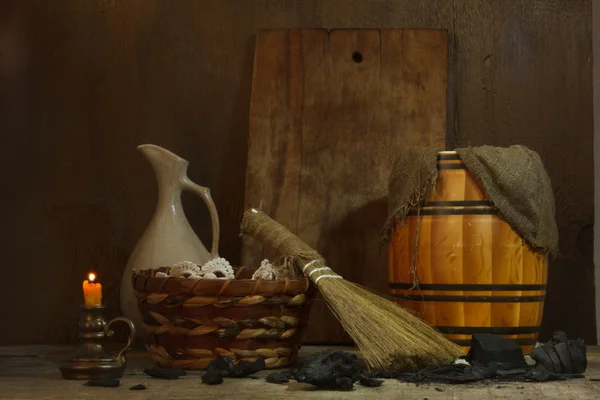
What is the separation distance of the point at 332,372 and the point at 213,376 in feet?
0.85

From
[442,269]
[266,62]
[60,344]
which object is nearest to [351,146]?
[266,62]

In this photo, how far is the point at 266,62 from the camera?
286cm

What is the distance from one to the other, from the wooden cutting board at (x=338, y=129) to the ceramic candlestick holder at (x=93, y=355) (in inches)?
32.4

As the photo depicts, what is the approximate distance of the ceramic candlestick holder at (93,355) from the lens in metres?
1.95

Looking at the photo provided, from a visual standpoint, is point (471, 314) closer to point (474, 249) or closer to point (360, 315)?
point (474, 249)

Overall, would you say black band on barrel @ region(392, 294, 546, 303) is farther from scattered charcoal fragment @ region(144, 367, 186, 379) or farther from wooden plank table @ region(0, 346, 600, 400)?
scattered charcoal fragment @ region(144, 367, 186, 379)

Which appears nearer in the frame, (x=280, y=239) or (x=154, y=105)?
(x=280, y=239)

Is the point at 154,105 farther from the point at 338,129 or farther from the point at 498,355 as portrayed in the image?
the point at 498,355

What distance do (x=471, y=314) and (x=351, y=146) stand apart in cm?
73

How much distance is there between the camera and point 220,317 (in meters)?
2.10

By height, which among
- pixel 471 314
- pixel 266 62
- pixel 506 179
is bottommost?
pixel 471 314

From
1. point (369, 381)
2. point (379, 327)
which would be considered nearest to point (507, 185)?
point (379, 327)

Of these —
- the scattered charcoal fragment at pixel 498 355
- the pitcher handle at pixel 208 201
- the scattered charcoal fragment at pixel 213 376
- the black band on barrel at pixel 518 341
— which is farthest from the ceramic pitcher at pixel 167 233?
the scattered charcoal fragment at pixel 498 355

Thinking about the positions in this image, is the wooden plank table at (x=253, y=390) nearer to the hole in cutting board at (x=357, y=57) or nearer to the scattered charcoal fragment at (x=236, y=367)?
the scattered charcoal fragment at (x=236, y=367)
